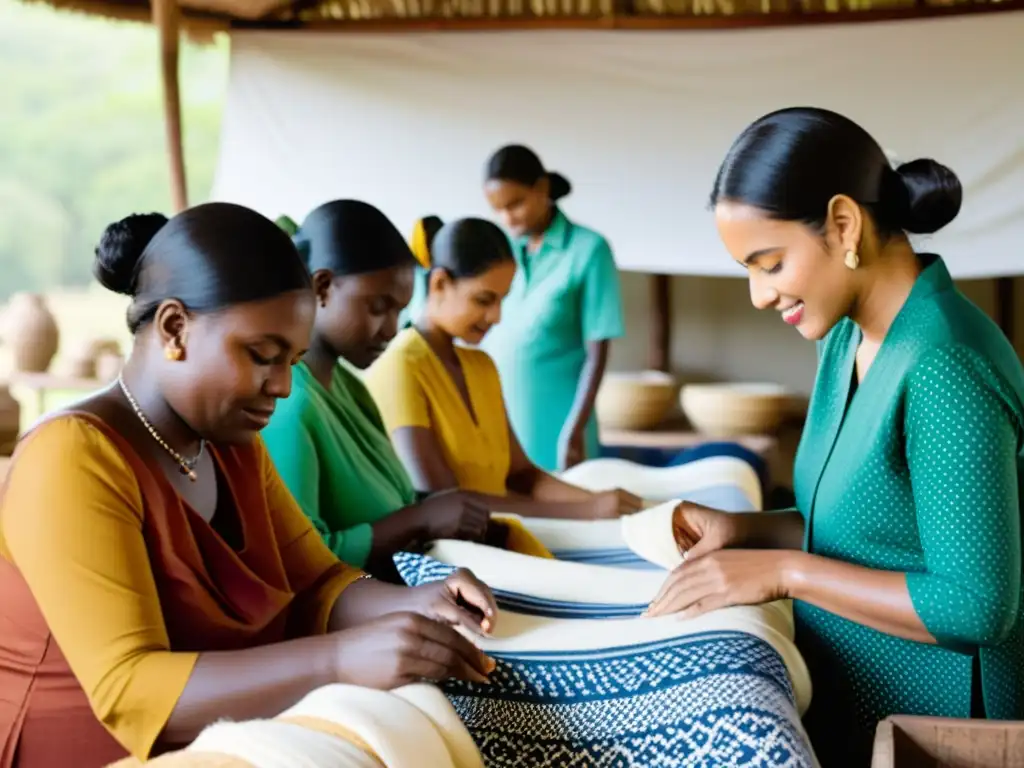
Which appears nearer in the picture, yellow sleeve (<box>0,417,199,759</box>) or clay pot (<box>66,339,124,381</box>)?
yellow sleeve (<box>0,417,199,759</box>)

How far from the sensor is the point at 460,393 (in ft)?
8.37

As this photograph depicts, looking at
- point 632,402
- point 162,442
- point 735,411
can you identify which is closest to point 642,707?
point 162,442

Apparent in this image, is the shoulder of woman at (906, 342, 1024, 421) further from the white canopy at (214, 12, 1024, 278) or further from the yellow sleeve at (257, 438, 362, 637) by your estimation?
the white canopy at (214, 12, 1024, 278)

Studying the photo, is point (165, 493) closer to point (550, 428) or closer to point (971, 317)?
point (971, 317)

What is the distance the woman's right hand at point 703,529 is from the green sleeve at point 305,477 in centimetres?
50

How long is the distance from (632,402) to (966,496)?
337cm

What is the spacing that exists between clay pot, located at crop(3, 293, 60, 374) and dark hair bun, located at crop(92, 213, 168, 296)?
3.84 meters

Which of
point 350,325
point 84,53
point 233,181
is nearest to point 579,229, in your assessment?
point 350,325

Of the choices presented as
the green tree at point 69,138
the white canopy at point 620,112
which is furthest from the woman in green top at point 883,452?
the green tree at point 69,138

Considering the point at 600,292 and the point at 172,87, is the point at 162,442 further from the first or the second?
the point at 172,87

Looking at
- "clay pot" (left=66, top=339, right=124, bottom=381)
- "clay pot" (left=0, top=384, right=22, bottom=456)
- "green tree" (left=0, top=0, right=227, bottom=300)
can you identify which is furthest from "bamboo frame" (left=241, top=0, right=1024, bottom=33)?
"green tree" (left=0, top=0, right=227, bottom=300)

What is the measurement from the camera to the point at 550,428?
3.80 m

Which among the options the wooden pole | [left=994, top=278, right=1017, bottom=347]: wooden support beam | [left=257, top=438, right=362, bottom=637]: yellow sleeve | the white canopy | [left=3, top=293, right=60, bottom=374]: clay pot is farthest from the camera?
[left=994, top=278, right=1017, bottom=347]: wooden support beam

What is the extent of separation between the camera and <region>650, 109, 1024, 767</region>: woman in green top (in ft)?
3.97
